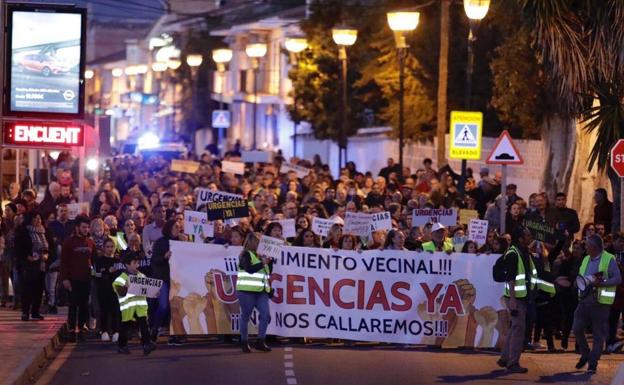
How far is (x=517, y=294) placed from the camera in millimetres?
18641

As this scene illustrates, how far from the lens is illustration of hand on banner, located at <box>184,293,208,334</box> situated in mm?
21562

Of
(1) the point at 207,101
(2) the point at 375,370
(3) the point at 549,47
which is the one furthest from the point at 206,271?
(1) the point at 207,101

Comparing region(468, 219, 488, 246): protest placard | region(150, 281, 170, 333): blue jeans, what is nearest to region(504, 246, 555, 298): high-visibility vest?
region(468, 219, 488, 246): protest placard

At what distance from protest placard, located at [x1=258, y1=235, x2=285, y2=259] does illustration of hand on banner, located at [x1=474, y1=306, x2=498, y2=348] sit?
113 inches

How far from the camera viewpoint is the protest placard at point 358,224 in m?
24.0

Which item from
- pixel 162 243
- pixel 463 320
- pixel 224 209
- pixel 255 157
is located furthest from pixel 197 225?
pixel 255 157

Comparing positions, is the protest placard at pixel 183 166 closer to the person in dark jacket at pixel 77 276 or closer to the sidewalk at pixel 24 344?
the sidewalk at pixel 24 344

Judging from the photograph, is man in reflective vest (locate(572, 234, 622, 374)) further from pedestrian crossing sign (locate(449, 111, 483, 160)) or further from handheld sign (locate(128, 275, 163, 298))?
pedestrian crossing sign (locate(449, 111, 483, 160))

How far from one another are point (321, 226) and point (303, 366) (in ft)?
18.3

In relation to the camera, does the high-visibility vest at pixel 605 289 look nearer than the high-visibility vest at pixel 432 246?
Yes

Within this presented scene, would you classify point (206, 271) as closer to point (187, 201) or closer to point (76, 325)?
point (76, 325)

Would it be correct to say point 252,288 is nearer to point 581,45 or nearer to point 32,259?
point 32,259

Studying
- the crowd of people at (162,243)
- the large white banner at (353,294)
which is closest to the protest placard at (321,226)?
the crowd of people at (162,243)

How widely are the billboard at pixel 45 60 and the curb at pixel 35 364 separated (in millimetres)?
8274
